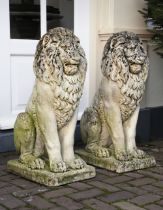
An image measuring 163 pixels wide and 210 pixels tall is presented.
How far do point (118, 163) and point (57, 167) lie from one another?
71cm

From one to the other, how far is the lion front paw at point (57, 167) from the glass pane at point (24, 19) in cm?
190

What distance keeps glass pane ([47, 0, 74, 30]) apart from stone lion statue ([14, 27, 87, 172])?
155 cm

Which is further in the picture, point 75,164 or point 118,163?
point 118,163

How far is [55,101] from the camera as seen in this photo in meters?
3.95

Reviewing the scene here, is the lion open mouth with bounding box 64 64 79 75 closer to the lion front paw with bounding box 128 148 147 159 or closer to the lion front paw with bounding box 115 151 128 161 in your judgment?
the lion front paw with bounding box 115 151 128 161

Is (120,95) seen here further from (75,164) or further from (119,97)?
(75,164)

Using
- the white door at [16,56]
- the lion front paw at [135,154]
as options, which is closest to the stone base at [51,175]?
the lion front paw at [135,154]

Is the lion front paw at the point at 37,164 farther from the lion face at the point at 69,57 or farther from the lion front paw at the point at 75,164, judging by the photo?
the lion face at the point at 69,57

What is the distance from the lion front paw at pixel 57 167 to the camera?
396 centimetres

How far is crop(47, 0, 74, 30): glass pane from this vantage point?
18.0ft

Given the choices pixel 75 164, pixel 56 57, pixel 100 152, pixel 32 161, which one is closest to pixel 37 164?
pixel 32 161

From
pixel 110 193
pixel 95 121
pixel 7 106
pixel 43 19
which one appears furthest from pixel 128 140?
pixel 43 19

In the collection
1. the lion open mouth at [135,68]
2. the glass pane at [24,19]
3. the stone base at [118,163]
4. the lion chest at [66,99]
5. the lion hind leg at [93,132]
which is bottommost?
the stone base at [118,163]

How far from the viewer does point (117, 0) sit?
5492 millimetres
